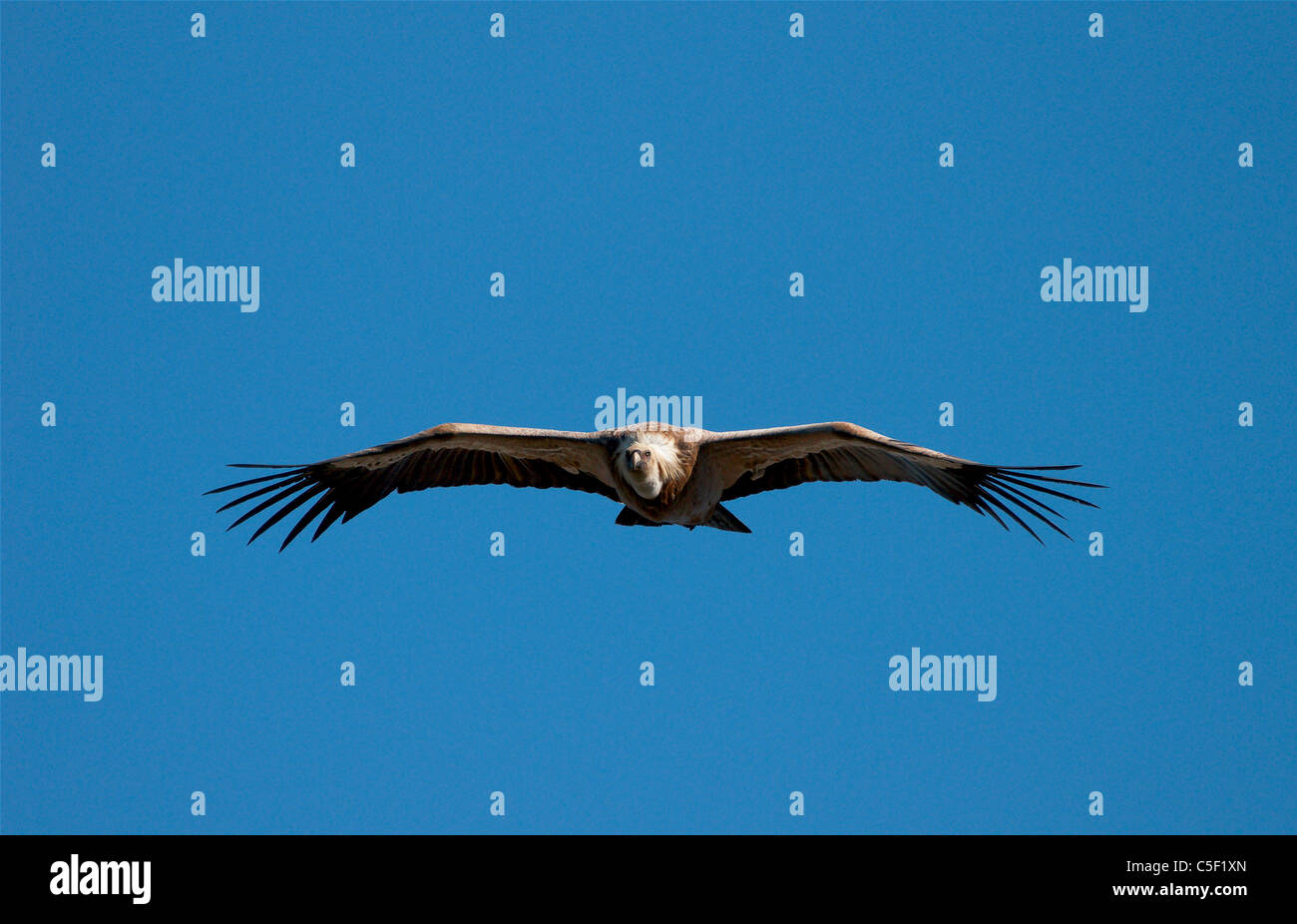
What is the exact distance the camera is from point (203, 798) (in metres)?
17.1

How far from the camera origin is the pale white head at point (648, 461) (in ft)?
44.5

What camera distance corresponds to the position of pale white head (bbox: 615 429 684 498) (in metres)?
13.6

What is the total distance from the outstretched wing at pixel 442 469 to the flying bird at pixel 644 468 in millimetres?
10

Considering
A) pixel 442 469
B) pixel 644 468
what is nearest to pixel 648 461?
pixel 644 468

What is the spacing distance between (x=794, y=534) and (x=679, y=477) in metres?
3.55

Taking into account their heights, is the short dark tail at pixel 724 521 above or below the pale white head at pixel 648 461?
below

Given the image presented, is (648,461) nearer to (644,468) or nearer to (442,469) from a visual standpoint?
(644,468)

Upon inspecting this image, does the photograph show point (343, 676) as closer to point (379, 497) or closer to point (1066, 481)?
point (379, 497)

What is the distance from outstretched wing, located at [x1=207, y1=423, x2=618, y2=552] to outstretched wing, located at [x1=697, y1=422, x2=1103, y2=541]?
1240mm

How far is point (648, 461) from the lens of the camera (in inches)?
535

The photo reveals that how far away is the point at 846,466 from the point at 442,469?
13.3 ft

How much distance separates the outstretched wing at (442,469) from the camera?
14109 millimetres

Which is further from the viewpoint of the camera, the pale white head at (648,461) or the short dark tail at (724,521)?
the short dark tail at (724,521)
